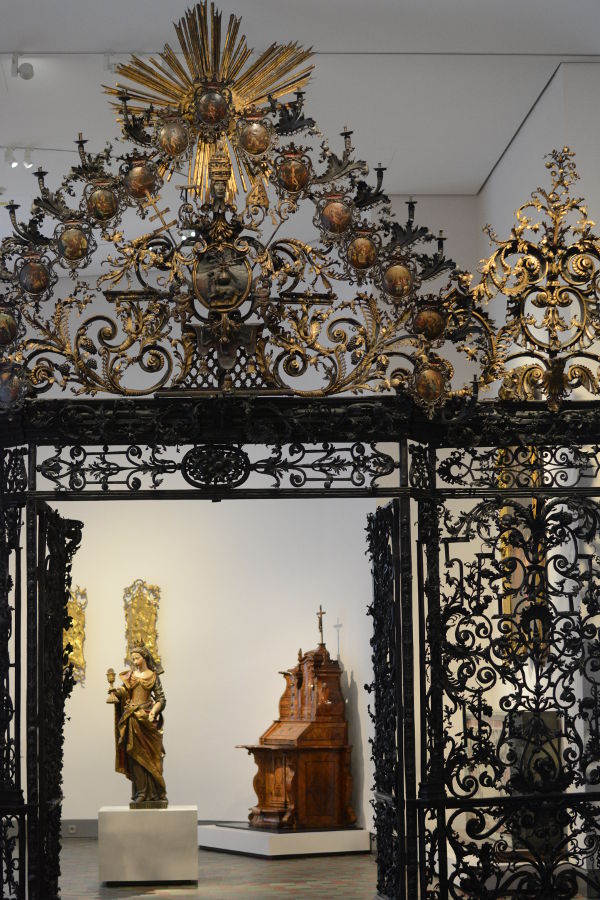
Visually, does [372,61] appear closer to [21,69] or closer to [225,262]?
Result: [21,69]

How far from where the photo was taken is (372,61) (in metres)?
10.3

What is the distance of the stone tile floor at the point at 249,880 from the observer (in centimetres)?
1183

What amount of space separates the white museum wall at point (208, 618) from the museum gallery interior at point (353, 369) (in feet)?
6.53

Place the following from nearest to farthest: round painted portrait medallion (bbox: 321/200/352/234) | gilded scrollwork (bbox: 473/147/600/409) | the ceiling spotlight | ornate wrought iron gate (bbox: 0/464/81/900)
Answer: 1. ornate wrought iron gate (bbox: 0/464/81/900)
2. round painted portrait medallion (bbox: 321/200/352/234)
3. gilded scrollwork (bbox: 473/147/600/409)
4. the ceiling spotlight

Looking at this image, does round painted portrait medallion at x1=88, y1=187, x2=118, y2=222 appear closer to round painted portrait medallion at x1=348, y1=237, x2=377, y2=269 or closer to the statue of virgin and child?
round painted portrait medallion at x1=348, y1=237, x2=377, y2=269

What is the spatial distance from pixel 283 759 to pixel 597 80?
7861 millimetres

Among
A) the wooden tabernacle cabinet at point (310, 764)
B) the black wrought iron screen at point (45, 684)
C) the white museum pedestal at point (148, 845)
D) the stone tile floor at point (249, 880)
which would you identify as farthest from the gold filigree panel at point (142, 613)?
the black wrought iron screen at point (45, 684)

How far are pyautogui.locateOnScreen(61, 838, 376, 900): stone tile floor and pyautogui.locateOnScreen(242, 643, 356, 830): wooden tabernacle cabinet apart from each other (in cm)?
51

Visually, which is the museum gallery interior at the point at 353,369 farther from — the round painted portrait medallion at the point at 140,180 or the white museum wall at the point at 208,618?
the white museum wall at the point at 208,618

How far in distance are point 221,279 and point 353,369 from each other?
2.36 meters

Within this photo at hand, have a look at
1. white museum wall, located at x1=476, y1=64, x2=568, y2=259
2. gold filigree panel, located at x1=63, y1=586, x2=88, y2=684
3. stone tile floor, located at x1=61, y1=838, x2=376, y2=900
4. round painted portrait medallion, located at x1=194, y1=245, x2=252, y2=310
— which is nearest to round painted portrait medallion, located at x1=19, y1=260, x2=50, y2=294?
round painted portrait medallion, located at x1=194, y1=245, x2=252, y2=310

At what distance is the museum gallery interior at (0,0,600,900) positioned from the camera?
8.04 m

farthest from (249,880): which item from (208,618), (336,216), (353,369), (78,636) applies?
(336,216)

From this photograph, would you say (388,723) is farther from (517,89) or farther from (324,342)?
(324,342)
